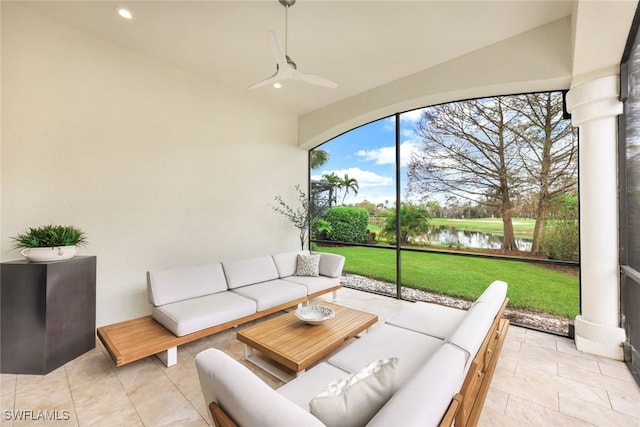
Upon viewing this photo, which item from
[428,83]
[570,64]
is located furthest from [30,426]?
[570,64]

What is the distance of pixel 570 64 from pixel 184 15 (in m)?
3.99

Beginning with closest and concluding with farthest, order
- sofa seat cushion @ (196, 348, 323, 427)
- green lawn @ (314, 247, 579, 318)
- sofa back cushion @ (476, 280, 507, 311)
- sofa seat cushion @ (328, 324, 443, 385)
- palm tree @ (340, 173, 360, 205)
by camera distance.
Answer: sofa seat cushion @ (196, 348, 323, 427), sofa seat cushion @ (328, 324, 443, 385), sofa back cushion @ (476, 280, 507, 311), green lawn @ (314, 247, 579, 318), palm tree @ (340, 173, 360, 205)

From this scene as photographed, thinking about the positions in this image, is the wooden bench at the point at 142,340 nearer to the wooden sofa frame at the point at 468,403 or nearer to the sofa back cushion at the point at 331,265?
the wooden sofa frame at the point at 468,403

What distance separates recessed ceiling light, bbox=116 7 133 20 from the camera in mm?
2562

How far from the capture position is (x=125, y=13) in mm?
2609

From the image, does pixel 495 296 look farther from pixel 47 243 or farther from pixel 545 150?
pixel 47 243

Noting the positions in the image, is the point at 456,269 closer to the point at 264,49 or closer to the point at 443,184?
the point at 443,184

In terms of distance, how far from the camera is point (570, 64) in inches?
104

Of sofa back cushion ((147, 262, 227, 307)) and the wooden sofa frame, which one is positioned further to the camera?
sofa back cushion ((147, 262, 227, 307))

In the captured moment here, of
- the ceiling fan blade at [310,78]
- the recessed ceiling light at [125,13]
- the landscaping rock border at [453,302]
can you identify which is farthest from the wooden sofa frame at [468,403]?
the recessed ceiling light at [125,13]

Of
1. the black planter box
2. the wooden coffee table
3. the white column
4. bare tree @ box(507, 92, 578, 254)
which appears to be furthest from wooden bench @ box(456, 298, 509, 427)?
the black planter box

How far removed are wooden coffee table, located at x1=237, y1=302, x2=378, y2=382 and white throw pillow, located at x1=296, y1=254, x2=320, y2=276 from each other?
136 cm

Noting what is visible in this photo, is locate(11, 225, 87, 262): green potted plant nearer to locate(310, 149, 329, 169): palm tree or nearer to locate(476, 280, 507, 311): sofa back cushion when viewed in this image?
locate(476, 280, 507, 311): sofa back cushion

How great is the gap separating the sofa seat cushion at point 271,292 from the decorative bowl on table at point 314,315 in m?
0.65
